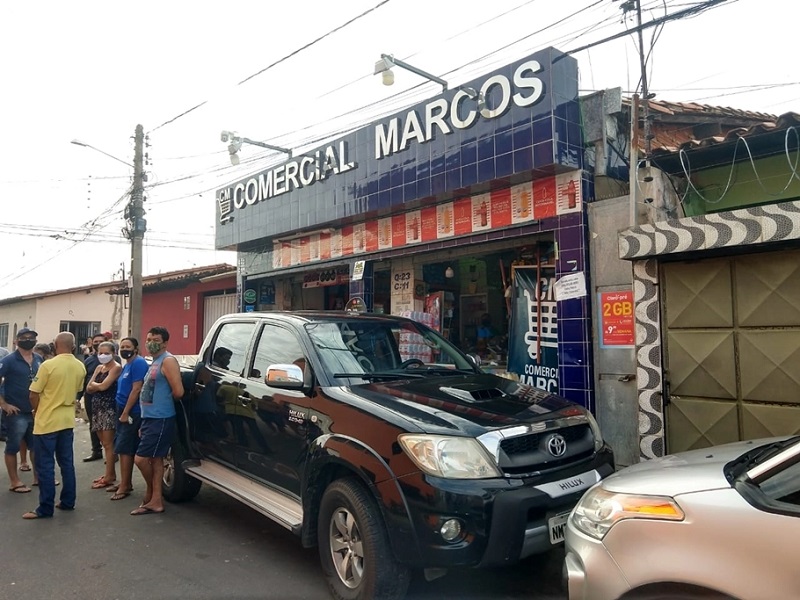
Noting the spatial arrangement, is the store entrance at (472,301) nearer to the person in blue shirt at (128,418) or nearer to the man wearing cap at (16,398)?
the person in blue shirt at (128,418)

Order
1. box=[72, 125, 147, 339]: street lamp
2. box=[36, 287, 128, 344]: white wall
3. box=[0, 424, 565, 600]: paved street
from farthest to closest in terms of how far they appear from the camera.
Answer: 1. box=[36, 287, 128, 344]: white wall
2. box=[72, 125, 147, 339]: street lamp
3. box=[0, 424, 565, 600]: paved street

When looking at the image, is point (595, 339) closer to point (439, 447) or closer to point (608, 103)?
point (608, 103)

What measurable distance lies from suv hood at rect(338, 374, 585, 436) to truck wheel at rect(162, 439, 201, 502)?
282 cm

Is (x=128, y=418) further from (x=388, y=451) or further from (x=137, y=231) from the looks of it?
(x=137, y=231)

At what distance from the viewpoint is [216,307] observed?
1670cm

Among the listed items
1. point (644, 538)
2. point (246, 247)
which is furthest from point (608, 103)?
point (246, 247)

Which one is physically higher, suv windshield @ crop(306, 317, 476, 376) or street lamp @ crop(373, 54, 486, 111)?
street lamp @ crop(373, 54, 486, 111)

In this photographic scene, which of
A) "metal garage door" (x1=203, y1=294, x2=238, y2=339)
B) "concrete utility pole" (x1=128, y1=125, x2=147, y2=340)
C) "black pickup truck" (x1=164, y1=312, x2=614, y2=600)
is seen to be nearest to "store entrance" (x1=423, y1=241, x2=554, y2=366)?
"black pickup truck" (x1=164, y1=312, x2=614, y2=600)

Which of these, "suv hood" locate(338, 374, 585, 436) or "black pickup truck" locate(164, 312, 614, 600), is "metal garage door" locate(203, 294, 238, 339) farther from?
"suv hood" locate(338, 374, 585, 436)

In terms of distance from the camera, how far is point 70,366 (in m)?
5.80

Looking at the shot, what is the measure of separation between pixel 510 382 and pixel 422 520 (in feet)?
5.45

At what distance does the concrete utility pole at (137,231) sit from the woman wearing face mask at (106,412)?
828 centimetres

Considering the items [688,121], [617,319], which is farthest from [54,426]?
[688,121]

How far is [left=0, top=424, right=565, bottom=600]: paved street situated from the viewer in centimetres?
379
